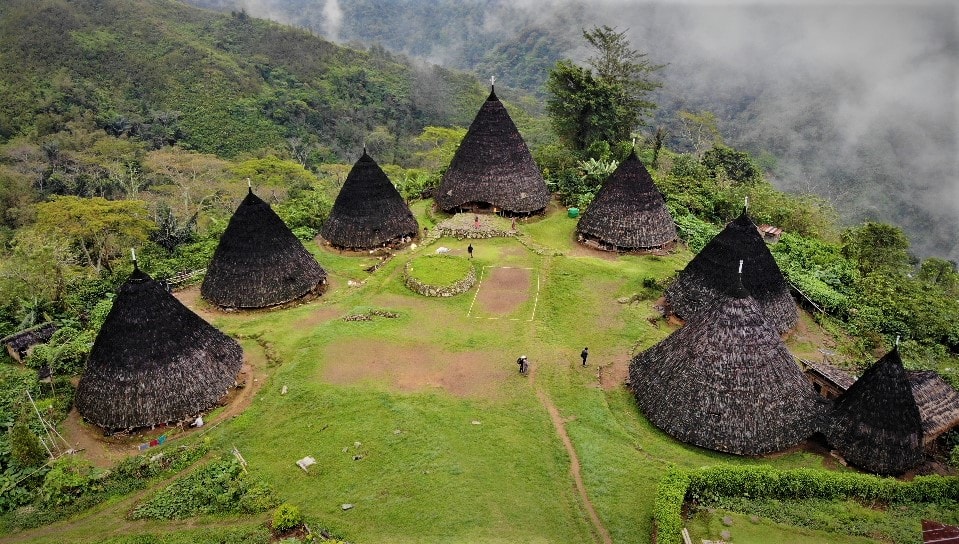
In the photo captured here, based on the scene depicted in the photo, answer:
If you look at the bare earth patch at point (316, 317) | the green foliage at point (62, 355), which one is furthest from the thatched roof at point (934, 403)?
the green foliage at point (62, 355)

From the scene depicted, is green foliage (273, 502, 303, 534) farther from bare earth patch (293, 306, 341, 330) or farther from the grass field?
bare earth patch (293, 306, 341, 330)

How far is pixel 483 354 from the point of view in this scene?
2028 cm

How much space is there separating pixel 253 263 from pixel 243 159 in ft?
104

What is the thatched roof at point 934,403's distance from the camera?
15574 millimetres

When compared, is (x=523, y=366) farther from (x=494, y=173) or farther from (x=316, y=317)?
(x=494, y=173)

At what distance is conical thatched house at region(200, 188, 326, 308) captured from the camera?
893 inches

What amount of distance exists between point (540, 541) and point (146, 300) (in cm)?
1266

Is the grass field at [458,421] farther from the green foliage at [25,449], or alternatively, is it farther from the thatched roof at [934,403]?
the thatched roof at [934,403]

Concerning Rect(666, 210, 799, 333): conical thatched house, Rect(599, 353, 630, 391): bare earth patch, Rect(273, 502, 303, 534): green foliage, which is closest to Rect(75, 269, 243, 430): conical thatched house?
Rect(273, 502, 303, 534): green foliage

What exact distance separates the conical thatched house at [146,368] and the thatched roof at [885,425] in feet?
56.7

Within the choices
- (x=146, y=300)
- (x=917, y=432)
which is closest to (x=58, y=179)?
(x=146, y=300)

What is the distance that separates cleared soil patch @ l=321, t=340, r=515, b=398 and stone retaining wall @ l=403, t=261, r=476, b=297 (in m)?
3.58

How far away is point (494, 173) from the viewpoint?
98.7ft

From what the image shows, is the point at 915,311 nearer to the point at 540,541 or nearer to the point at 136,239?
the point at 540,541
